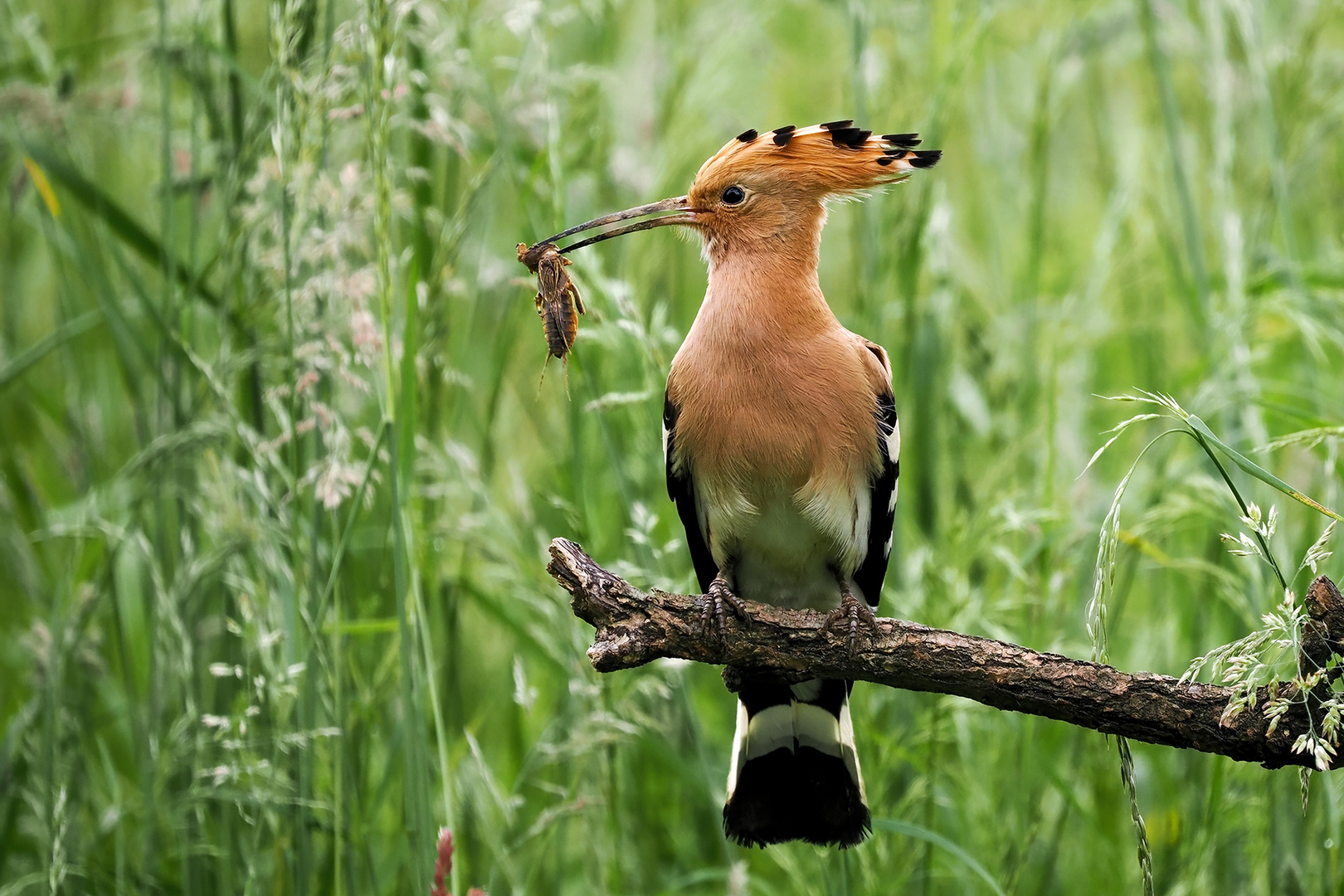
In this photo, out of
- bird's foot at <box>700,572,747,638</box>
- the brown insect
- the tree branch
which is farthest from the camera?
the brown insect

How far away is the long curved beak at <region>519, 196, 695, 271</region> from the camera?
2383mm

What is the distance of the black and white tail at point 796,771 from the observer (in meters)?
2.38

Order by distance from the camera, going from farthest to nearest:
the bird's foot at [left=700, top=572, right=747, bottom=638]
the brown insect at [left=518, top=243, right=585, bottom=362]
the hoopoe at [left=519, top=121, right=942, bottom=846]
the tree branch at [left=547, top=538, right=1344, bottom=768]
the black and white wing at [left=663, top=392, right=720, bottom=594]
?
the black and white wing at [left=663, top=392, right=720, bottom=594], the hoopoe at [left=519, top=121, right=942, bottom=846], the brown insect at [left=518, top=243, right=585, bottom=362], the bird's foot at [left=700, top=572, right=747, bottom=638], the tree branch at [left=547, top=538, right=1344, bottom=768]

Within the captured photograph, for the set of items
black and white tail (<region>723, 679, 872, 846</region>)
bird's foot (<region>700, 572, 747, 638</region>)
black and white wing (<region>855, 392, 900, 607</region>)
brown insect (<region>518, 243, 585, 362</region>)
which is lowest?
black and white tail (<region>723, 679, 872, 846</region>)

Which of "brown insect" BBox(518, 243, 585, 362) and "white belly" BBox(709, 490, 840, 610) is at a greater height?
"brown insect" BBox(518, 243, 585, 362)

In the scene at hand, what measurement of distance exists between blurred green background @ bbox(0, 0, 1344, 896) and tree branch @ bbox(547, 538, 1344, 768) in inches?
15.2

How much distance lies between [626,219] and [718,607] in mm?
1016

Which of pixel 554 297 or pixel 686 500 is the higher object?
pixel 554 297

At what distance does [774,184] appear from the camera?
272cm

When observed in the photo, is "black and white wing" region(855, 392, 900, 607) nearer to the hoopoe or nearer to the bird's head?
the hoopoe

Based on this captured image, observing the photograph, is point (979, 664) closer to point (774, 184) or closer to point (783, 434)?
point (783, 434)

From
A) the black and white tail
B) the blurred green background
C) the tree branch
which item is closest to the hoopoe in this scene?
the black and white tail

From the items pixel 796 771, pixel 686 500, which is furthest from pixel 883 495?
pixel 796 771

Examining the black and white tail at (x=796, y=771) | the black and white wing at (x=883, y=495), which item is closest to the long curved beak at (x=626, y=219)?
the black and white wing at (x=883, y=495)
